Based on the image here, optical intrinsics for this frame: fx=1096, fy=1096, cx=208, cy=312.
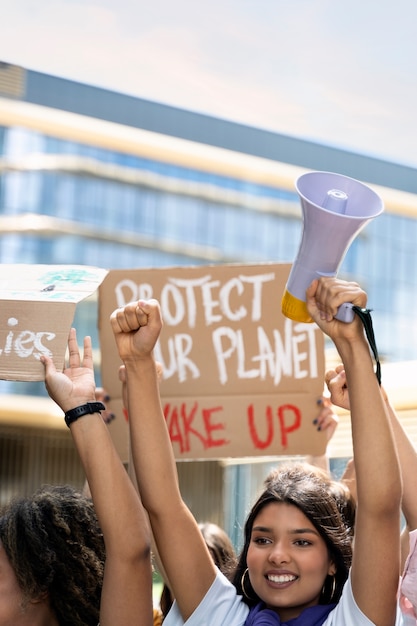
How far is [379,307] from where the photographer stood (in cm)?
4284

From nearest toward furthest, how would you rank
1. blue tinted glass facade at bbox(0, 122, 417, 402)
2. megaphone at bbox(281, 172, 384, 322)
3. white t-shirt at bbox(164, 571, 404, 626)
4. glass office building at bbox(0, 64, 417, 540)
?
megaphone at bbox(281, 172, 384, 322), white t-shirt at bbox(164, 571, 404, 626), glass office building at bbox(0, 64, 417, 540), blue tinted glass facade at bbox(0, 122, 417, 402)

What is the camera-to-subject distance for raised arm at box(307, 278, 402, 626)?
1.59 metres

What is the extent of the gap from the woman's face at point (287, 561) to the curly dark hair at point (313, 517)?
13mm

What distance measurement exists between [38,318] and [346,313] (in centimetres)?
62

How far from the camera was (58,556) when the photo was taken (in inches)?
78.8

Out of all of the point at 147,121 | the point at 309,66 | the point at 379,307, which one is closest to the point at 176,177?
the point at 379,307

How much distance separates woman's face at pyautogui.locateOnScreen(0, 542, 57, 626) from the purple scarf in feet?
1.35

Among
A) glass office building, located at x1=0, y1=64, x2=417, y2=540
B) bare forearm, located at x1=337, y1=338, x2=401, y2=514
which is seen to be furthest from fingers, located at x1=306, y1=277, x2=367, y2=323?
glass office building, located at x1=0, y1=64, x2=417, y2=540

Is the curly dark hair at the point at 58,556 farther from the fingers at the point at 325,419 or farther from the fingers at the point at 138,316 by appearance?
the fingers at the point at 325,419

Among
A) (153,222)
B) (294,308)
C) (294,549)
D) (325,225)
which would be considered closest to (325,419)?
(294,549)

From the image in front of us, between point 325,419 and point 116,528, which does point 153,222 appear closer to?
point 325,419

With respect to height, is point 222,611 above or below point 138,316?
below

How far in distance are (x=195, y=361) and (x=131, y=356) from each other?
103cm

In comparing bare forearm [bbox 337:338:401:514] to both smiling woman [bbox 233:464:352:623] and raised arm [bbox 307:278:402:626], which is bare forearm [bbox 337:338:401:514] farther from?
smiling woman [bbox 233:464:352:623]
